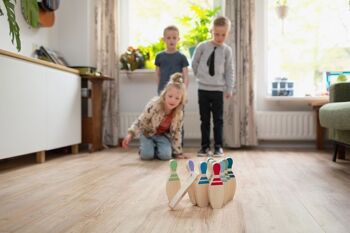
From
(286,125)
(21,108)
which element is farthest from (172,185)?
(286,125)

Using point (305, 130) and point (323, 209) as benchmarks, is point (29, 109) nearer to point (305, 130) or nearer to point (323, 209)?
point (323, 209)

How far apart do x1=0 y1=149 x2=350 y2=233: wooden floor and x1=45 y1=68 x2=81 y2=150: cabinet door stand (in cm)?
37

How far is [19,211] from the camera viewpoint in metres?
1.32

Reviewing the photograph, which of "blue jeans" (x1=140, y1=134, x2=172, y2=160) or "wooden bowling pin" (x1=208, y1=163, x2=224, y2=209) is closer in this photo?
"wooden bowling pin" (x1=208, y1=163, x2=224, y2=209)

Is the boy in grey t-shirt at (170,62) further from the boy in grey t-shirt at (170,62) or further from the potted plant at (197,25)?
the potted plant at (197,25)

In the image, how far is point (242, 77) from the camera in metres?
3.53

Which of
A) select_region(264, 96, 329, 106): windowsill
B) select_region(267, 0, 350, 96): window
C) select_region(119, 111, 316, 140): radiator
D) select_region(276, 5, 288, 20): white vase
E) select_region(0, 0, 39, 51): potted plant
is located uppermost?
select_region(276, 5, 288, 20): white vase

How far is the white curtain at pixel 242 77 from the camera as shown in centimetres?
351

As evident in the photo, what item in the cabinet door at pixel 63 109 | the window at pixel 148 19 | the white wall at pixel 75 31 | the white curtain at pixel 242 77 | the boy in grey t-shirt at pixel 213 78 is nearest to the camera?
the cabinet door at pixel 63 109

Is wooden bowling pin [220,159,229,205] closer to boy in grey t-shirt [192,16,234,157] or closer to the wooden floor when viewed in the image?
the wooden floor

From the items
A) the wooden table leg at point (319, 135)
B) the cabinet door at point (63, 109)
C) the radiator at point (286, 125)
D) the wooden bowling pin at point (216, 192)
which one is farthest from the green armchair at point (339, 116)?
the cabinet door at point (63, 109)

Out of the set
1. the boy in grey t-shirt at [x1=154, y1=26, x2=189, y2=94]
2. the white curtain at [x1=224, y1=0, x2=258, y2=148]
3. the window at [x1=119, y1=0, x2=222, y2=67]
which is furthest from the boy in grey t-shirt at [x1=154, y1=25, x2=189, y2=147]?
the window at [x1=119, y1=0, x2=222, y2=67]

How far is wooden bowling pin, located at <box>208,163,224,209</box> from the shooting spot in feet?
4.31

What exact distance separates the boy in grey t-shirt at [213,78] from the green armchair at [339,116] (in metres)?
0.86
